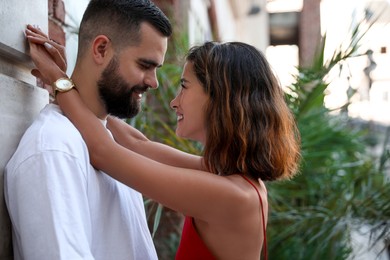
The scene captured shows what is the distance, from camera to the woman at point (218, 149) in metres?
1.83

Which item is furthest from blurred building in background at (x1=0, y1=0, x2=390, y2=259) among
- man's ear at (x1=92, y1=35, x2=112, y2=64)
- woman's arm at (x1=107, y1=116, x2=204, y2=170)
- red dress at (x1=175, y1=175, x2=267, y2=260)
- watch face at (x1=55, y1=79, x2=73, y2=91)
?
red dress at (x1=175, y1=175, x2=267, y2=260)

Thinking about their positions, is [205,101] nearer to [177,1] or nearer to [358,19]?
[358,19]

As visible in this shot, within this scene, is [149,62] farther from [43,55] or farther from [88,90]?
[43,55]

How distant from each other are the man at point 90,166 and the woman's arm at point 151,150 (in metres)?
0.37

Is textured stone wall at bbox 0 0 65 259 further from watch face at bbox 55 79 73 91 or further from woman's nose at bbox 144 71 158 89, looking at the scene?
woman's nose at bbox 144 71 158 89

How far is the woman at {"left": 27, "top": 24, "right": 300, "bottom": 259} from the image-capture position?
1.83m

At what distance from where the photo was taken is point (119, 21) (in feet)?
6.42

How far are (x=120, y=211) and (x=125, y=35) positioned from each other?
0.54 meters

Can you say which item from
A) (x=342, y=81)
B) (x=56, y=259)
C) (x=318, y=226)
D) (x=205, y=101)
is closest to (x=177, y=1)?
(x=342, y=81)

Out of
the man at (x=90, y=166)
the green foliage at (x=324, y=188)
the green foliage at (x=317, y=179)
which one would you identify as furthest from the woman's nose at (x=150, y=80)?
the green foliage at (x=324, y=188)

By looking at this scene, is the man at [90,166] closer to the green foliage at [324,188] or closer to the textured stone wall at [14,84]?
the textured stone wall at [14,84]

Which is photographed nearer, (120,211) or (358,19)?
(120,211)

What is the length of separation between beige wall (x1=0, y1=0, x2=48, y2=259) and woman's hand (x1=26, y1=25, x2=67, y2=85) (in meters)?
0.03

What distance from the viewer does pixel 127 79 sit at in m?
1.92
